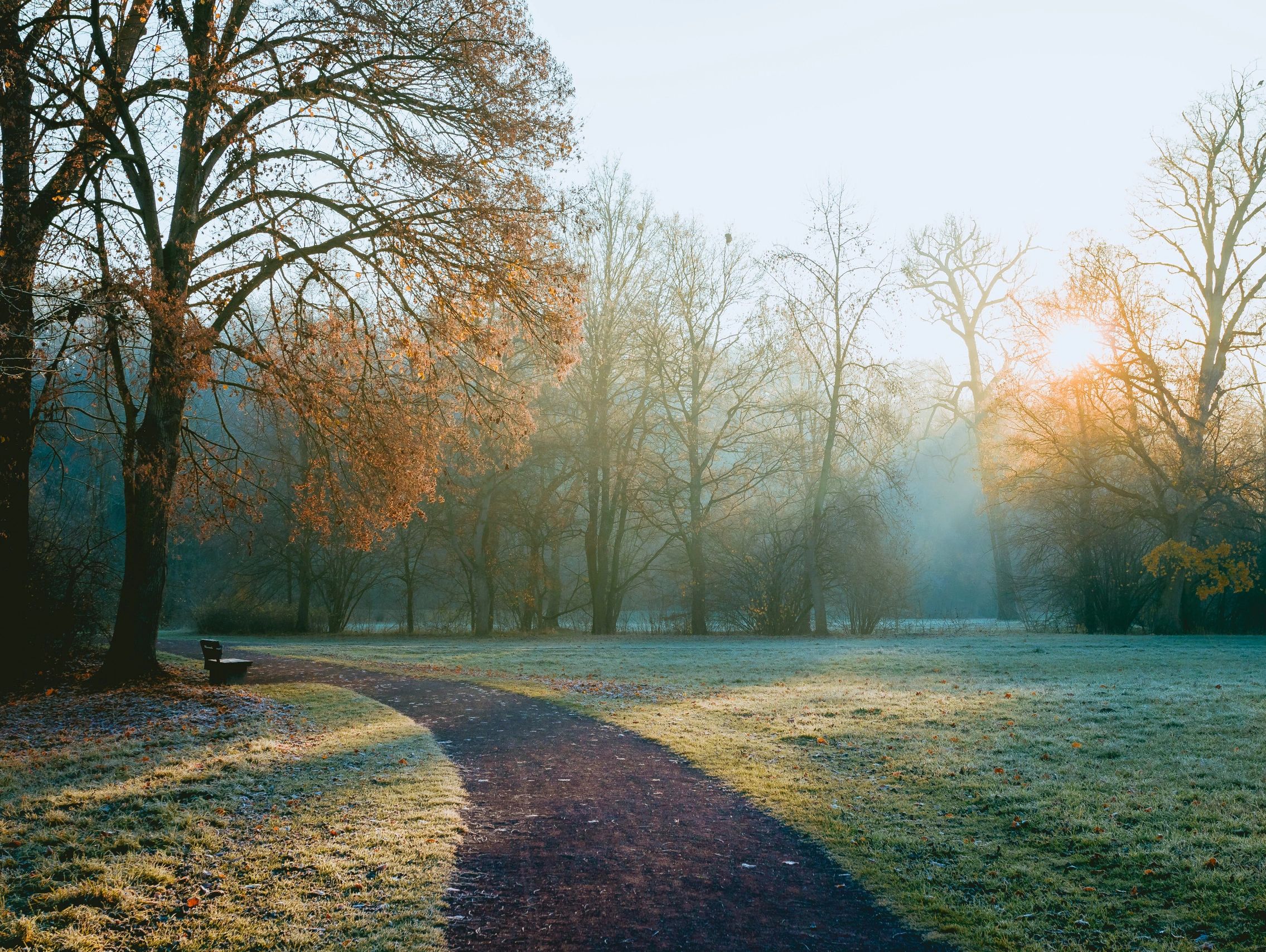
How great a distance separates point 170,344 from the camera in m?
9.53

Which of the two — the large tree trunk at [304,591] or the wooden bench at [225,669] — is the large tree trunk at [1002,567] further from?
the wooden bench at [225,669]

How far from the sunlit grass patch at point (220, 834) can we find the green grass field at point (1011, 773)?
2751 mm

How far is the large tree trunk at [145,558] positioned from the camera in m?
11.8

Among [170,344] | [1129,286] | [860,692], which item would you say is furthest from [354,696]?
[1129,286]

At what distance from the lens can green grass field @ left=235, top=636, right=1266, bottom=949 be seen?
4492mm

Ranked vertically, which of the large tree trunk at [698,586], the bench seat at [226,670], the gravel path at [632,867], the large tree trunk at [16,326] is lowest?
the gravel path at [632,867]

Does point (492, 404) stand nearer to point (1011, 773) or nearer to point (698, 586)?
point (1011, 773)

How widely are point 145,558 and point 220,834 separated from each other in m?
7.97

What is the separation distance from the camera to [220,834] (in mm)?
5668

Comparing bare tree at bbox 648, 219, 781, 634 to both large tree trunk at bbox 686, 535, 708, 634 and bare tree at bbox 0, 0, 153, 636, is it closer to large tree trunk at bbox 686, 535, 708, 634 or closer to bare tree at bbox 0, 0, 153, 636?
large tree trunk at bbox 686, 535, 708, 634

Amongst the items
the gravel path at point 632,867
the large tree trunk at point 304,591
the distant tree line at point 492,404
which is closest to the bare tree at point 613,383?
the distant tree line at point 492,404

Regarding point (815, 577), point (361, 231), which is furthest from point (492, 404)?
point (815, 577)

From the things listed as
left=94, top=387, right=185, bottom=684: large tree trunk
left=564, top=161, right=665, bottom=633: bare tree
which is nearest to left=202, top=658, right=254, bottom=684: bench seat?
left=94, top=387, right=185, bottom=684: large tree trunk

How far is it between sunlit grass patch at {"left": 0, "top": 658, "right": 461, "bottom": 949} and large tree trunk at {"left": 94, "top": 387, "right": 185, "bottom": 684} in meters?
2.29
